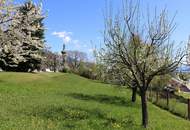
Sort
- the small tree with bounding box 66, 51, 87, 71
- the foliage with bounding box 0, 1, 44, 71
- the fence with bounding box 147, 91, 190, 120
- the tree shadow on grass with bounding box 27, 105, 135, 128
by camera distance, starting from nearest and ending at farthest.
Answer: the foliage with bounding box 0, 1, 44, 71, the tree shadow on grass with bounding box 27, 105, 135, 128, the fence with bounding box 147, 91, 190, 120, the small tree with bounding box 66, 51, 87, 71

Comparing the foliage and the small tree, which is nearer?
the foliage

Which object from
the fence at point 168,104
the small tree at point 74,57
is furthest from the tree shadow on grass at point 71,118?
the small tree at point 74,57

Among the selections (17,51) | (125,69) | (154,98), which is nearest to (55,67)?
(154,98)

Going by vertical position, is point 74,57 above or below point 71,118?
above

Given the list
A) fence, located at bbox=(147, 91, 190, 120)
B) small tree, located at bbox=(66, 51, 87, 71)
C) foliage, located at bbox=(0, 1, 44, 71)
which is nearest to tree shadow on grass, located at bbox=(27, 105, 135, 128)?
foliage, located at bbox=(0, 1, 44, 71)

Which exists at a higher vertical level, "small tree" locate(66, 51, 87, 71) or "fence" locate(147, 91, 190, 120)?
"small tree" locate(66, 51, 87, 71)

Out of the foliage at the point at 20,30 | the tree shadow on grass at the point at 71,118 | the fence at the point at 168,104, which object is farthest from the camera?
the fence at the point at 168,104

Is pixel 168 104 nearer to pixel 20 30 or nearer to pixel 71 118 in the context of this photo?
pixel 71 118

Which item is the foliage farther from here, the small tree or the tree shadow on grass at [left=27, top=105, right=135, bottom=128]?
Answer: the small tree

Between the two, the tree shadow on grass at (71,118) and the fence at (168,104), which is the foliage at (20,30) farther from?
the fence at (168,104)

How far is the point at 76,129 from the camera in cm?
1395

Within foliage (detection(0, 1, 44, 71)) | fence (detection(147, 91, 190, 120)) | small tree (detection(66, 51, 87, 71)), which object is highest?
small tree (detection(66, 51, 87, 71))

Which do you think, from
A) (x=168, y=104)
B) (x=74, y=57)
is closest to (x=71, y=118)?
(x=168, y=104)

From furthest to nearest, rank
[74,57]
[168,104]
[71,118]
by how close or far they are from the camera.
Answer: [74,57] < [168,104] < [71,118]
